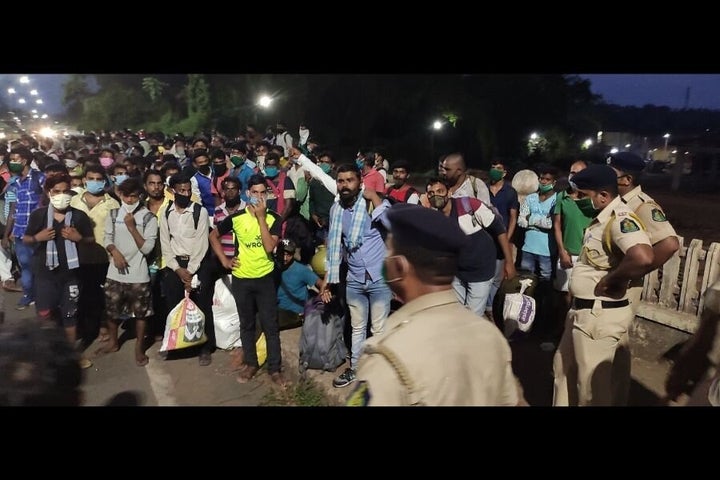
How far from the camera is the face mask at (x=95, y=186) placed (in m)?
4.84

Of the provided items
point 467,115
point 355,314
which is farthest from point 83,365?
point 467,115

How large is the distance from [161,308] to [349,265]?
2.55m

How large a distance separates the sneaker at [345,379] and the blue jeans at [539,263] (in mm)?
2426

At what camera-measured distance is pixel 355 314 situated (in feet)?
13.2

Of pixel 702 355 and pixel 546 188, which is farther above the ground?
pixel 546 188

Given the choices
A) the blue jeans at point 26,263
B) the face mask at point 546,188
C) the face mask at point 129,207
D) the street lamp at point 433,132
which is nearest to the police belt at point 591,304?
the face mask at point 546,188

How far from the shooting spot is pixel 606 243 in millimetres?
2883

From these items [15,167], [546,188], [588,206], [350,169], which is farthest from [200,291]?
[546,188]

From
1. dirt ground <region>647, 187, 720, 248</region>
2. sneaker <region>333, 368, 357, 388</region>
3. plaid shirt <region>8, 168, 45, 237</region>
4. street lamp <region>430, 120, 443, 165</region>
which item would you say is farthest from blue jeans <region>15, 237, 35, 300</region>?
street lamp <region>430, 120, 443, 165</region>

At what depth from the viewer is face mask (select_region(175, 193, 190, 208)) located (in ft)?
14.5

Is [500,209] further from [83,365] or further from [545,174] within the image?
[83,365]

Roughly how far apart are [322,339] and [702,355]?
9.04 ft

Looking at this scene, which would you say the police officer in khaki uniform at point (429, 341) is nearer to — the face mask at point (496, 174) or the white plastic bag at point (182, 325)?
the white plastic bag at point (182, 325)

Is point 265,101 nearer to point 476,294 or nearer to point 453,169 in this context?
point 453,169
